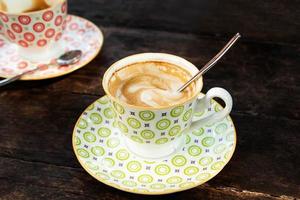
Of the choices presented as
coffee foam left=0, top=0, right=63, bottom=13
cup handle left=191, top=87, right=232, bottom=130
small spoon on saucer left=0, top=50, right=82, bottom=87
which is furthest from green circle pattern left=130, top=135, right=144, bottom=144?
coffee foam left=0, top=0, right=63, bottom=13

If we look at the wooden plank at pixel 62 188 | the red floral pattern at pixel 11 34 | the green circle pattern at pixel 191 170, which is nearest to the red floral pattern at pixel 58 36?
the red floral pattern at pixel 11 34

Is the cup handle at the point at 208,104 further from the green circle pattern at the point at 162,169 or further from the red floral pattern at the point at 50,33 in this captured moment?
the red floral pattern at the point at 50,33

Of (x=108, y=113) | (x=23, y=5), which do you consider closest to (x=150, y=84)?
(x=108, y=113)

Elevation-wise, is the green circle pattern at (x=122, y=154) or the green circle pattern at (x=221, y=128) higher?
the green circle pattern at (x=221, y=128)

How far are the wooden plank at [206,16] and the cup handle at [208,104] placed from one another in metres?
0.42

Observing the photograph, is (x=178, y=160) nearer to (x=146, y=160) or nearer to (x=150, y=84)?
(x=146, y=160)

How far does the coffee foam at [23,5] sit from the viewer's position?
99 centimetres

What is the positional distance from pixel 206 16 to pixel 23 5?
20.4 inches

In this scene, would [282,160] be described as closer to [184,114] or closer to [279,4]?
[184,114]

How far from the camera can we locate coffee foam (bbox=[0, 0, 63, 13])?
0.99 metres

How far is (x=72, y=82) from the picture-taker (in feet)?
3.03

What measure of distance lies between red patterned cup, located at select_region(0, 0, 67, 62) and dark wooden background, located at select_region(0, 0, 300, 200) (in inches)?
4.0

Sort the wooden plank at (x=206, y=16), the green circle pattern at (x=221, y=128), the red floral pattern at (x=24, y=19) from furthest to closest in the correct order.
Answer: the wooden plank at (x=206, y=16)
the red floral pattern at (x=24, y=19)
the green circle pattern at (x=221, y=128)

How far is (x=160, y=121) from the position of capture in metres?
0.66
